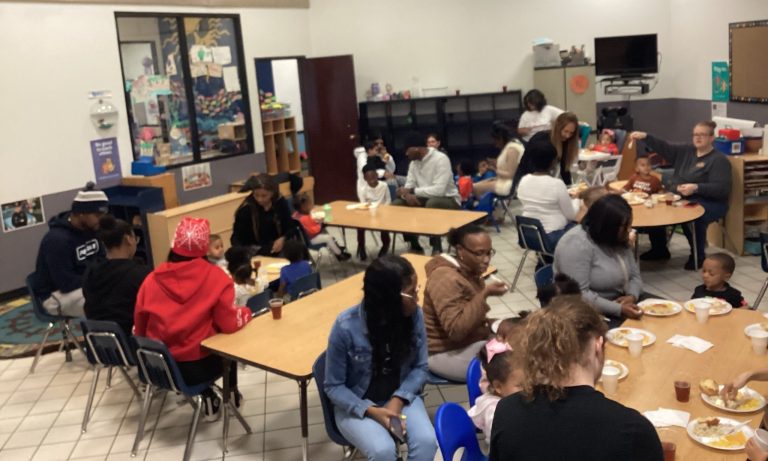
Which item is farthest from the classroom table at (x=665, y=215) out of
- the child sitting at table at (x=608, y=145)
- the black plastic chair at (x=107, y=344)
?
the black plastic chair at (x=107, y=344)

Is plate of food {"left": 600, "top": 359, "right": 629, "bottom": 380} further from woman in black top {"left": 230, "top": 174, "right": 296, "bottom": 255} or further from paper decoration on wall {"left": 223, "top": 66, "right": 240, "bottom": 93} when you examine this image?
paper decoration on wall {"left": 223, "top": 66, "right": 240, "bottom": 93}

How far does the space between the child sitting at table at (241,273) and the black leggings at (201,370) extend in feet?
2.78

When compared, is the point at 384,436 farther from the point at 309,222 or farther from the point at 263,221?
the point at 309,222

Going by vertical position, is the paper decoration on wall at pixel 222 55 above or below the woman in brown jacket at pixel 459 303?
above

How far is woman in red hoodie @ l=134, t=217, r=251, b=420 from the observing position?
3.92 meters

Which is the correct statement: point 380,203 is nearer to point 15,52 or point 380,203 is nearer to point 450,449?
point 15,52

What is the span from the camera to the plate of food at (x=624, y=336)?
3369 mm

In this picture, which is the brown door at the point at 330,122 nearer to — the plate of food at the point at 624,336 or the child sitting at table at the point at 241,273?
the child sitting at table at the point at 241,273

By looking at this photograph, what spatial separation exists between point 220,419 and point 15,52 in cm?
495

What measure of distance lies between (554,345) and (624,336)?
1646 millimetres

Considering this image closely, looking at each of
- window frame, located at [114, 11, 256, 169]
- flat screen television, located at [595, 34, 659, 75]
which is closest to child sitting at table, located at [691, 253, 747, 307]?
window frame, located at [114, 11, 256, 169]

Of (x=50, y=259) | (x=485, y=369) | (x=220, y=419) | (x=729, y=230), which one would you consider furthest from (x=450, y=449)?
(x=729, y=230)

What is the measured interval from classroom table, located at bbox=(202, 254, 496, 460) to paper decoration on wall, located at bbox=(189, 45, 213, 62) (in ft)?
19.3

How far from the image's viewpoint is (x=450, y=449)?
2.65 meters
